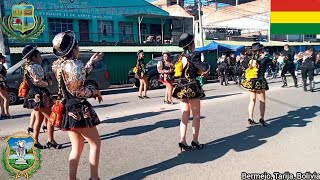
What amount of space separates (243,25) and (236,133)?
38060 mm

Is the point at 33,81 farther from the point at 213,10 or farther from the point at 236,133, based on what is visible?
the point at 213,10

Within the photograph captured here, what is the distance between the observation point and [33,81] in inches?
198

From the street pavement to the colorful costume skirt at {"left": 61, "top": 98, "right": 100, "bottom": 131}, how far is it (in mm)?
983

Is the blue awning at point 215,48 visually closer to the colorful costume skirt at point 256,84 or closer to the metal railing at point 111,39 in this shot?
the metal railing at point 111,39

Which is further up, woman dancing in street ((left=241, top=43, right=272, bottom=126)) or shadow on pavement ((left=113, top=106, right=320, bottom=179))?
woman dancing in street ((left=241, top=43, right=272, bottom=126))

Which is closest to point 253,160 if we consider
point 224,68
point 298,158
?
point 298,158

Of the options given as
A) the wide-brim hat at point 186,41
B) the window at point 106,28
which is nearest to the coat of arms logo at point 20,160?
the wide-brim hat at point 186,41

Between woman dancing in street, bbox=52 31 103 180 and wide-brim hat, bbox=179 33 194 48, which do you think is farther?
wide-brim hat, bbox=179 33 194 48

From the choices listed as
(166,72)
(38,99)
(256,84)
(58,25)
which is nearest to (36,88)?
(38,99)

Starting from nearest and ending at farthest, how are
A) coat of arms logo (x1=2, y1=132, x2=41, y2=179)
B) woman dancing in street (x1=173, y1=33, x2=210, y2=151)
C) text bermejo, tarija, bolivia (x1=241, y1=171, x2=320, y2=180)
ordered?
text bermejo, tarija, bolivia (x1=241, y1=171, x2=320, y2=180)
coat of arms logo (x1=2, y1=132, x2=41, y2=179)
woman dancing in street (x1=173, y1=33, x2=210, y2=151)

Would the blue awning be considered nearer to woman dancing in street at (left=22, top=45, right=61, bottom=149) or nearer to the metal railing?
the metal railing

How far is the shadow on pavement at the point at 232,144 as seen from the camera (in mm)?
4246

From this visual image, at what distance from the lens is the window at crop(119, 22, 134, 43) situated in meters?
27.8

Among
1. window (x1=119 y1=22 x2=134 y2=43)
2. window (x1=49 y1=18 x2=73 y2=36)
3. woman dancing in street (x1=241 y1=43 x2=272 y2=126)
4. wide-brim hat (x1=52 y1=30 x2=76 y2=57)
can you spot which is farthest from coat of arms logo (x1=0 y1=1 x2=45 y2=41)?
wide-brim hat (x1=52 y1=30 x2=76 y2=57)
